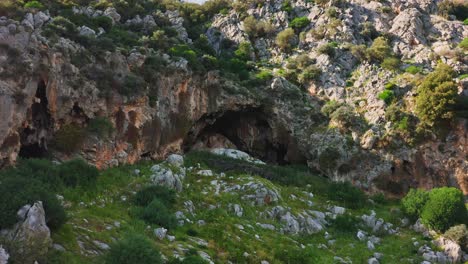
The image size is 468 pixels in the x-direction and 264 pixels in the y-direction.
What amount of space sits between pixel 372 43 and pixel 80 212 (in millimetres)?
42147

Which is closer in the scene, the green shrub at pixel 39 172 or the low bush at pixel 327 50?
the green shrub at pixel 39 172

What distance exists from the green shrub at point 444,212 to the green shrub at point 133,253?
19002mm

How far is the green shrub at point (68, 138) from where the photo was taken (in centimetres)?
2769

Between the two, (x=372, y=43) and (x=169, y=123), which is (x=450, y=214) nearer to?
(x=169, y=123)

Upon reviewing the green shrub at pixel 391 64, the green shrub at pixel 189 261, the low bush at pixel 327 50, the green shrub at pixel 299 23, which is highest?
the green shrub at pixel 299 23

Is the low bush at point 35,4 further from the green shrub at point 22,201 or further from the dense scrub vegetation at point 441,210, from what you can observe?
the dense scrub vegetation at point 441,210

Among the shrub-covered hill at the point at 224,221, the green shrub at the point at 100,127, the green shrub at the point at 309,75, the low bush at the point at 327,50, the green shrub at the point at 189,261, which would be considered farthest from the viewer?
the low bush at the point at 327,50

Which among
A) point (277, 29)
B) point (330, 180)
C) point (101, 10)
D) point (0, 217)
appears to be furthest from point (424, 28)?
point (0, 217)

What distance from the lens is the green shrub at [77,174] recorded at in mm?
22328

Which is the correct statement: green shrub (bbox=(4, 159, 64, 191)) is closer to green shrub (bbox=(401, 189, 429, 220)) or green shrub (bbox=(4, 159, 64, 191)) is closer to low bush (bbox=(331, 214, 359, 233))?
low bush (bbox=(331, 214, 359, 233))

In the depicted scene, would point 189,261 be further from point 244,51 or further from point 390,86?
point 244,51

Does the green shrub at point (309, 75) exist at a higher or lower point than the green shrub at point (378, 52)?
lower

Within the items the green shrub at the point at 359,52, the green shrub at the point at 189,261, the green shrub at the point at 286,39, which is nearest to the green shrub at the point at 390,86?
the green shrub at the point at 359,52

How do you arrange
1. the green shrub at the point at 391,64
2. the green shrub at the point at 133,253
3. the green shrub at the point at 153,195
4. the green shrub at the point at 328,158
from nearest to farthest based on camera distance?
the green shrub at the point at 133,253
the green shrub at the point at 153,195
the green shrub at the point at 328,158
the green shrub at the point at 391,64
